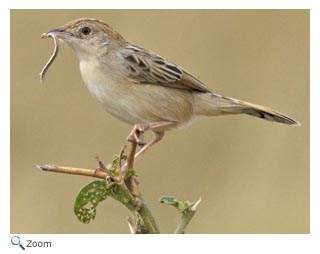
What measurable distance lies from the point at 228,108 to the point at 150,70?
0.74 metres

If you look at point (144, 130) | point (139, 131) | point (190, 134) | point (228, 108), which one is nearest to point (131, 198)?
point (139, 131)

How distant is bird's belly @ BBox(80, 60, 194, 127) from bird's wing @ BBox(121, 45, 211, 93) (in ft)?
0.14

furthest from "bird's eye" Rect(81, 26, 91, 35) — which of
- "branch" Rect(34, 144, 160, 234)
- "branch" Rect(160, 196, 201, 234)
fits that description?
"branch" Rect(160, 196, 201, 234)

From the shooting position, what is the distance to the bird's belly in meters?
4.73

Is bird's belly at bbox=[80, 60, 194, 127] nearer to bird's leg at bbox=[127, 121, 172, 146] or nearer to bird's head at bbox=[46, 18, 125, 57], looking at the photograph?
bird's leg at bbox=[127, 121, 172, 146]

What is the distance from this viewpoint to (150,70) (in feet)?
16.7

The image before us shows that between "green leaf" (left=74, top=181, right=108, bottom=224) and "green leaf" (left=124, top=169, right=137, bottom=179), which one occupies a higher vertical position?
"green leaf" (left=124, top=169, right=137, bottom=179)

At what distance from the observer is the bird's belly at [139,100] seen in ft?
15.5

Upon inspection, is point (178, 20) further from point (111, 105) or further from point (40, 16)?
point (111, 105)

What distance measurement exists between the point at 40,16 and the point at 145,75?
9.34 feet

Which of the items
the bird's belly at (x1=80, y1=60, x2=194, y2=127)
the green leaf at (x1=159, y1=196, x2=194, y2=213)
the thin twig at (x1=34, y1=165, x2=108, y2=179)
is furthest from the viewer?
the bird's belly at (x1=80, y1=60, x2=194, y2=127)

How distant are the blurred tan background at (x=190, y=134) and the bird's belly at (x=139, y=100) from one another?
4.92 ft

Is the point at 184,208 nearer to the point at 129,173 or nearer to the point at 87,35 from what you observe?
the point at 129,173

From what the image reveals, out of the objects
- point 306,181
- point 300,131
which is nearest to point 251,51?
point 300,131
